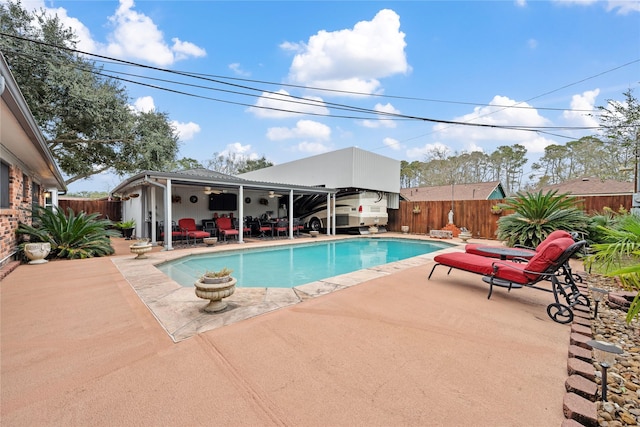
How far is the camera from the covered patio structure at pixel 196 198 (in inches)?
349

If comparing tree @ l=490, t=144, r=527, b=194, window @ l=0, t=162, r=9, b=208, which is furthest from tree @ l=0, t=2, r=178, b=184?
tree @ l=490, t=144, r=527, b=194

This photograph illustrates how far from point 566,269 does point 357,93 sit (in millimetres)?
7511

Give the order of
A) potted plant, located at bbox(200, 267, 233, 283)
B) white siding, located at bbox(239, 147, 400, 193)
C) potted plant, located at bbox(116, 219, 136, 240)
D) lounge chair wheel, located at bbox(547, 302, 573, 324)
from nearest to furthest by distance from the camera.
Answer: lounge chair wheel, located at bbox(547, 302, 573, 324)
potted plant, located at bbox(200, 267, 233, 283)
potted plant, located at bbox(116, 219, 136, 240)
white siding, located at bbox(239, 147, 400, 193)

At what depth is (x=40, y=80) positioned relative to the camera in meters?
10.6

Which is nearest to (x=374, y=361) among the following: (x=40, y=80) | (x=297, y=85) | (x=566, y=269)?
(x=566, y=269)

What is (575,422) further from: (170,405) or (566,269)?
(566,269)

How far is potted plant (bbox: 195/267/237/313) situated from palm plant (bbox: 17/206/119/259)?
19.1 ft

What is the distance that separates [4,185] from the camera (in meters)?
5.59

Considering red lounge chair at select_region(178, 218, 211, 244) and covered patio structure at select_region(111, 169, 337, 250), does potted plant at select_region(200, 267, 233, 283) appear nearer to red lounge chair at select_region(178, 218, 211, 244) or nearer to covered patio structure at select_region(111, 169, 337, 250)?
covered patio structure at select_region(111, 169, 337, 250)

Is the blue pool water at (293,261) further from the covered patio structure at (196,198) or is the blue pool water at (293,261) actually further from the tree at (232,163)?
the tree at (232,163)

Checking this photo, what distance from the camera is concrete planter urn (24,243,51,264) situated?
5879 millimetres

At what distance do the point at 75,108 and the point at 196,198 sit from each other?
597 centimetres

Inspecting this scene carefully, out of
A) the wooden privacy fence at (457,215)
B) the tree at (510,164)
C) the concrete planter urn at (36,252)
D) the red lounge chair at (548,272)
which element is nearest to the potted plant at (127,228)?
the concrete planter urn at (36,252)

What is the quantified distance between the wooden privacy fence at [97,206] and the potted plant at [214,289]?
14324 mm
